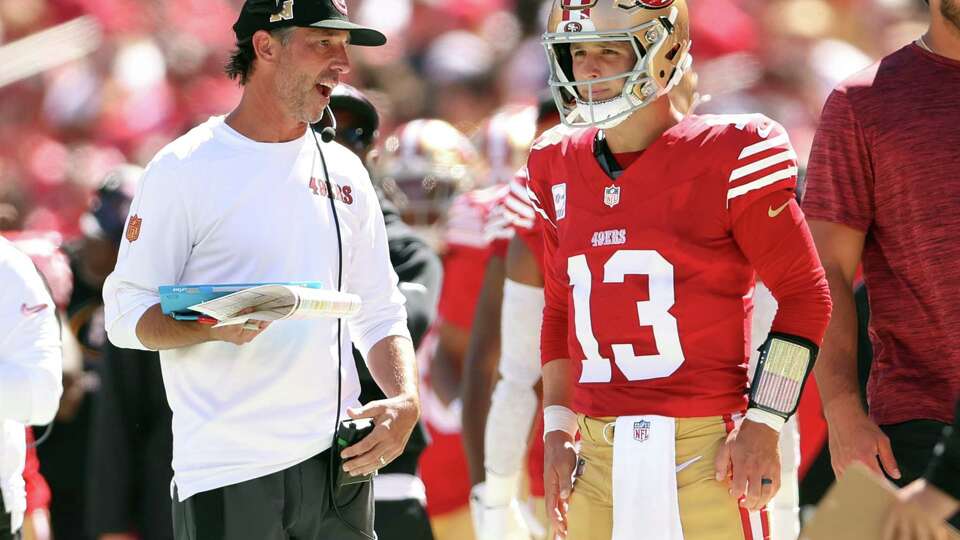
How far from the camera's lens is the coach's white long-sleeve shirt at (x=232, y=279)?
14.0 ft

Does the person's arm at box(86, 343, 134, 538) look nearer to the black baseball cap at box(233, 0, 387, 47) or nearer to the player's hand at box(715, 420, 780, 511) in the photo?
the black baseball cap at box(233, 0, 387, 47)

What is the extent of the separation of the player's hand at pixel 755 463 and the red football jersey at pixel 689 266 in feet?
0.51

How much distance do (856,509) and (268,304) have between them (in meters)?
1.51

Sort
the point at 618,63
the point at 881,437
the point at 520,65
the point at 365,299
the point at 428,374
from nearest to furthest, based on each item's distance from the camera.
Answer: the point at 881,437 → the point at 618,63 → the point at 365,299 → the point at 428,374 → the point at 520,65

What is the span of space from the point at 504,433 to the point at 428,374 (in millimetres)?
1947

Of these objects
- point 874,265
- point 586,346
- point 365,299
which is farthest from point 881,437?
point 365,299

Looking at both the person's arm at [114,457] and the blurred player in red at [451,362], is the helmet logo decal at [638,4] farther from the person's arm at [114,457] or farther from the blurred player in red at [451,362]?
the person's arm at [114,457]

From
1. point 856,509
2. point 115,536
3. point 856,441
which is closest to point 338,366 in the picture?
point 856,441

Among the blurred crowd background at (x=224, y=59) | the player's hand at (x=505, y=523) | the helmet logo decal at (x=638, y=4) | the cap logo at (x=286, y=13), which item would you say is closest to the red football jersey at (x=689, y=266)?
the helmet logo decal at (x=638, y=4)

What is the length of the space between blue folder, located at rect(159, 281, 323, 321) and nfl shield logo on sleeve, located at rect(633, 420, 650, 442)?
2.77 feet

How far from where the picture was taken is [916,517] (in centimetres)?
307

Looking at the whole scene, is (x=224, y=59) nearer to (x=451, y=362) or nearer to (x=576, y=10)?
(x=451, y=362)

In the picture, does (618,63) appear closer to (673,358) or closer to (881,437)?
(673,358)

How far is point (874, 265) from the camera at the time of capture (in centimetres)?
427
